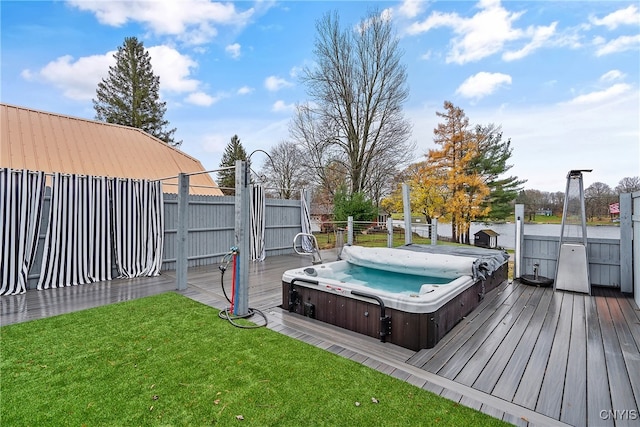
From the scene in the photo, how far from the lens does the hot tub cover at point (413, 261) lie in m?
3.98

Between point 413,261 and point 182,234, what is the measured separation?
3.58 metres

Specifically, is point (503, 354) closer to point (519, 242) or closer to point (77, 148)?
point (519, 242)

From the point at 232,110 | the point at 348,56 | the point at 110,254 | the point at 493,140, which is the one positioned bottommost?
the point at 110,254

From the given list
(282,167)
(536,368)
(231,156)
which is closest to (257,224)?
(536,368)

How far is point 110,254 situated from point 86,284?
1.93 feet

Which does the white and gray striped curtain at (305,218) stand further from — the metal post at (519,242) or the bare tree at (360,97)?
the bare tree at (360,97)

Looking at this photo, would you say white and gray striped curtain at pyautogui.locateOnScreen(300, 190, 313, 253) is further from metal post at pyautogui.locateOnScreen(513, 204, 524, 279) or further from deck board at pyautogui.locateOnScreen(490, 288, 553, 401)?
deck board at pyautogui.locateOnScreen(490, 288, 553, 401)

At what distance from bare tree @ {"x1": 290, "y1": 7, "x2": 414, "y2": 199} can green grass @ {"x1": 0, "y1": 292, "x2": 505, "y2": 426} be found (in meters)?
11.1

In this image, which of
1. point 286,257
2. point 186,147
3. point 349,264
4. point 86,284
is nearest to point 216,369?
point 349,264

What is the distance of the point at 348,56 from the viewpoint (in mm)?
12875

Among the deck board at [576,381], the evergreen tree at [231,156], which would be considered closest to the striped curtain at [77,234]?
the deck board at [576,381]

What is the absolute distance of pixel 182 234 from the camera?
4492 millimetres

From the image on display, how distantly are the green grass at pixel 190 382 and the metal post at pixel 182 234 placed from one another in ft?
4.91

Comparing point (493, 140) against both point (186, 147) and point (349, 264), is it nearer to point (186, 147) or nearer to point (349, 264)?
point (349, 264)
